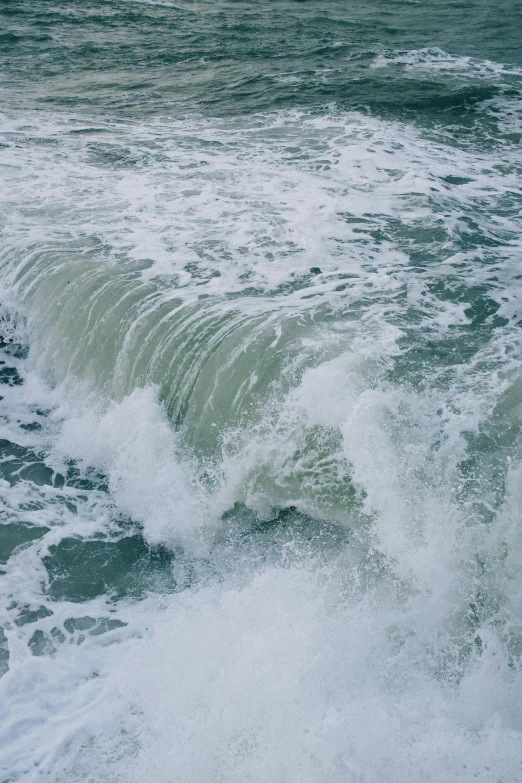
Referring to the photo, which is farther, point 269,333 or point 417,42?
point 417,42

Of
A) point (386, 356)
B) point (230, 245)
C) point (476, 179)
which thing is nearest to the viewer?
point (386, 356)

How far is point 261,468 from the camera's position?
17.2 feet

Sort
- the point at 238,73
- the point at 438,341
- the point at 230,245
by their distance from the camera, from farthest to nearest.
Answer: the point at 238,73, the point at 230,245, the point at 438,341

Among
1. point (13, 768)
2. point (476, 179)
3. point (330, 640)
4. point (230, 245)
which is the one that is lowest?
point (13, 768)

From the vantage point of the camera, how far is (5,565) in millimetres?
5012

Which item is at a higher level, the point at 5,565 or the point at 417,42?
the point at 417,42


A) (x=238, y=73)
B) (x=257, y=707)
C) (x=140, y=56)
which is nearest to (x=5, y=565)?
(x=257, y=707)

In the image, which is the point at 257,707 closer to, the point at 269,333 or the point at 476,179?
the point at 269,333

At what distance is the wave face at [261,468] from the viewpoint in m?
3.82

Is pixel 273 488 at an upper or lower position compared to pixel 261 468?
lower

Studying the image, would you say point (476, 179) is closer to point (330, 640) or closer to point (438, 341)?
point (438, 341)

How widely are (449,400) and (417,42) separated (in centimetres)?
1680

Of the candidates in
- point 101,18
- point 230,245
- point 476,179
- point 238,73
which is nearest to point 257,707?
point 230,245

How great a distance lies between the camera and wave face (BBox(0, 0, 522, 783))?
3.82 m
